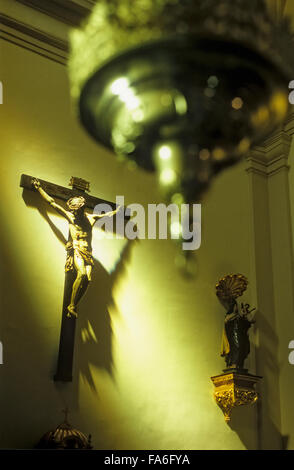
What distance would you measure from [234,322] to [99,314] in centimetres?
143

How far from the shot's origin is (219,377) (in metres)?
5.99

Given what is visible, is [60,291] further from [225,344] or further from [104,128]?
[104,128]

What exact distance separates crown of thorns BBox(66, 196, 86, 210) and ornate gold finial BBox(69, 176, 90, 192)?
218 mm

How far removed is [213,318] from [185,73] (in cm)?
453

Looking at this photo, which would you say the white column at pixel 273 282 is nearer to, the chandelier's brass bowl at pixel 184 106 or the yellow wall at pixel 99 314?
the yellow wall at pixel 99 314

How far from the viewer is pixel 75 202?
5562mm

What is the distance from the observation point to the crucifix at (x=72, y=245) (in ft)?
17.0

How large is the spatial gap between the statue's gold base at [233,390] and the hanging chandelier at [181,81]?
3.79 meters

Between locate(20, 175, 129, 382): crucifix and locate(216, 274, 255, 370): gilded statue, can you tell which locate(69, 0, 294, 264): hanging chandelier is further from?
locate(216, 274, 255, 370): gilded statue

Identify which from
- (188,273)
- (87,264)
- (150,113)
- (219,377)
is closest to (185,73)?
(150,113)

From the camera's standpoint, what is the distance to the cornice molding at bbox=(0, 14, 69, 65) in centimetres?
595

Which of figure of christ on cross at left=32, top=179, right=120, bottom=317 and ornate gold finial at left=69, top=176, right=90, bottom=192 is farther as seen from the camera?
ornate gold finial at left=69, top=176, right=90, bottom=192

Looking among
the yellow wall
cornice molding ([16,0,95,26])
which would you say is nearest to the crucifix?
the yellow wall

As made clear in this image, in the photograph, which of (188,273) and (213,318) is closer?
(188,273)
